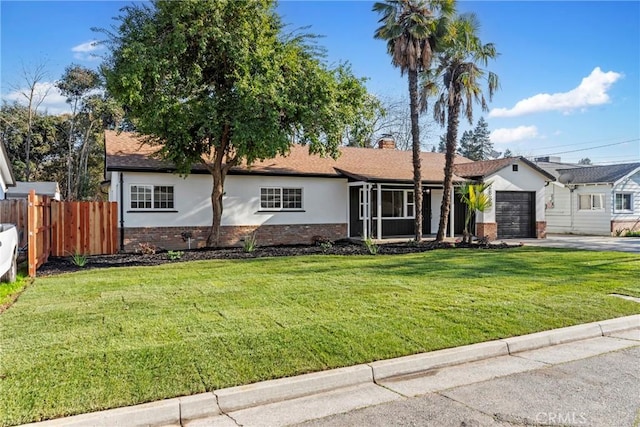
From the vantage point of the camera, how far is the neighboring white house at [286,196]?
15.6 metres

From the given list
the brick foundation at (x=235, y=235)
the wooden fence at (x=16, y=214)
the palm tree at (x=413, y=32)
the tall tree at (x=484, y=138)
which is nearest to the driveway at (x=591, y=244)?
the palm tree at (x=413, y=32)

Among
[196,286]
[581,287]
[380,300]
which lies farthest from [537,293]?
[196,286]

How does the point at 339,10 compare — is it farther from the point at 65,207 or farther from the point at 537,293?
the point at 65,207

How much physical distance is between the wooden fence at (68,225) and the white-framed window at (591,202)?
2494 cm

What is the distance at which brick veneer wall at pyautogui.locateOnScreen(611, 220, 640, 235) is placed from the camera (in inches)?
969

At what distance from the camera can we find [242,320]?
19.7 feet

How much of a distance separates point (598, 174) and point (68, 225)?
2718 cm

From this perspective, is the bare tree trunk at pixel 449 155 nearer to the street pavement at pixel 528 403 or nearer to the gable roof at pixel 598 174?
the gable roof at pixel 598 174

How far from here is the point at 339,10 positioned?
12.5m

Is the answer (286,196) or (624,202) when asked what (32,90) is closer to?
(286,196)

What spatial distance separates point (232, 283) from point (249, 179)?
9.17 metres

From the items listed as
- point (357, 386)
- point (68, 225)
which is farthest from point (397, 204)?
point (357, 386)

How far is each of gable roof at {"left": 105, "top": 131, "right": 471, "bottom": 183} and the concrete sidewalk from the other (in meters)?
12.0

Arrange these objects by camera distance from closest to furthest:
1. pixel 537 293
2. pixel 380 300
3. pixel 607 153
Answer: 1. pixel 380 300
2. pixel 537 293
3. pixel 607 153
